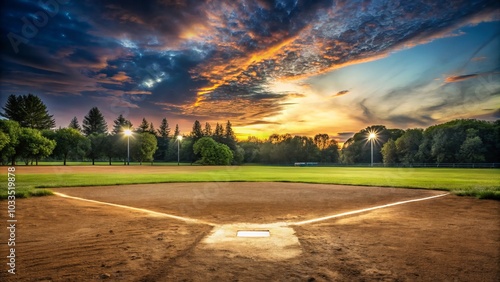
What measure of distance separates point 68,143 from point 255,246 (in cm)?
8223

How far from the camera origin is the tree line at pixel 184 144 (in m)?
60.4

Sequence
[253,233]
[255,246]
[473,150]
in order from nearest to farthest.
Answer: [255,246]
[253,233]
[473,150]

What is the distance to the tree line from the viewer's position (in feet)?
198

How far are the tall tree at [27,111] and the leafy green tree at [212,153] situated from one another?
49.8m

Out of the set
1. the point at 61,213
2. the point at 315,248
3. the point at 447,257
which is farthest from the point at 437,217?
Result: the point at 61,213

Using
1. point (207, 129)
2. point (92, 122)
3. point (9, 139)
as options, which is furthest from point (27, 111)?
point (207, 129)

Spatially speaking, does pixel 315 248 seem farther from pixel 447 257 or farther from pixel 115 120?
pixel 115 120

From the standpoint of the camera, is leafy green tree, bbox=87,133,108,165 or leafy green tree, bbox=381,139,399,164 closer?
leafy green tree, bbox=87,133,108,165

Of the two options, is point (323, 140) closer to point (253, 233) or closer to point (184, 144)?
point (184, 144)

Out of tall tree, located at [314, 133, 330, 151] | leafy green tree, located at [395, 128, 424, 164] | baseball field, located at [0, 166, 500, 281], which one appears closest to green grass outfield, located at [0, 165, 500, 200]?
baseball field, located at [0, 166, 500, 281]

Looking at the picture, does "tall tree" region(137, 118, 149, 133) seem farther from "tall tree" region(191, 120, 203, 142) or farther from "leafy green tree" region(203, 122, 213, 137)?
"leafy green tree" region(203, 122, 213, 137)

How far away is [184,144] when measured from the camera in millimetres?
109812

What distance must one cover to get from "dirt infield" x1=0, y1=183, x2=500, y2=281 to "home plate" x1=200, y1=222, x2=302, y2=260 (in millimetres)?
22

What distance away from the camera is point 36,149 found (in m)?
57.1
